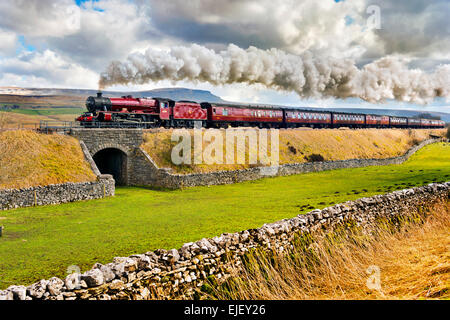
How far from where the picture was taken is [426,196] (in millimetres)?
18297

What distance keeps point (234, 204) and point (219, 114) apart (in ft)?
90.0

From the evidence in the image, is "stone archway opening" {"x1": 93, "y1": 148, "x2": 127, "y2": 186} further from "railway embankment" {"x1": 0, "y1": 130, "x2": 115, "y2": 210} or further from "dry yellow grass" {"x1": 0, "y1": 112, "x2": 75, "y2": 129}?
"dry yellow grass" {"x1": 0, "y1": 112, "x2": 75, "y2": 129}

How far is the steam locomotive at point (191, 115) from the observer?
125 ft

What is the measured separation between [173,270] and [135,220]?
1288 centimetres

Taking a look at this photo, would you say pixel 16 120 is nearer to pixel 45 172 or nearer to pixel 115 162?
pixel 115 162

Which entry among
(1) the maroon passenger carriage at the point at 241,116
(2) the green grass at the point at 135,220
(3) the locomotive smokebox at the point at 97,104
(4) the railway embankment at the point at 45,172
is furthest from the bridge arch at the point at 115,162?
(1) the maroon passenger carriage at the point at 241,116

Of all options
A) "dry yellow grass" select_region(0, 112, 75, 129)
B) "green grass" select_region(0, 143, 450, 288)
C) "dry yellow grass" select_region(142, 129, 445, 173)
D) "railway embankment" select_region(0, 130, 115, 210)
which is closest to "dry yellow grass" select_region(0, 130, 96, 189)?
"railway embankment" select_region(0, 130, 115, 210)

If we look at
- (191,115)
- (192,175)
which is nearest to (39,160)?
(192,175)

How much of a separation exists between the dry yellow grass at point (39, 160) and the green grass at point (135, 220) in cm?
268

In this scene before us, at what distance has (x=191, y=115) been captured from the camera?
47.9 meters

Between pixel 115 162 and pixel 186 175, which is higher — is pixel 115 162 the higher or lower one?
the higher one

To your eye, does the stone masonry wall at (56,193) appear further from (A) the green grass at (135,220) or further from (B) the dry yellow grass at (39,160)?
(B) the dry yellow grass at (39,160)
